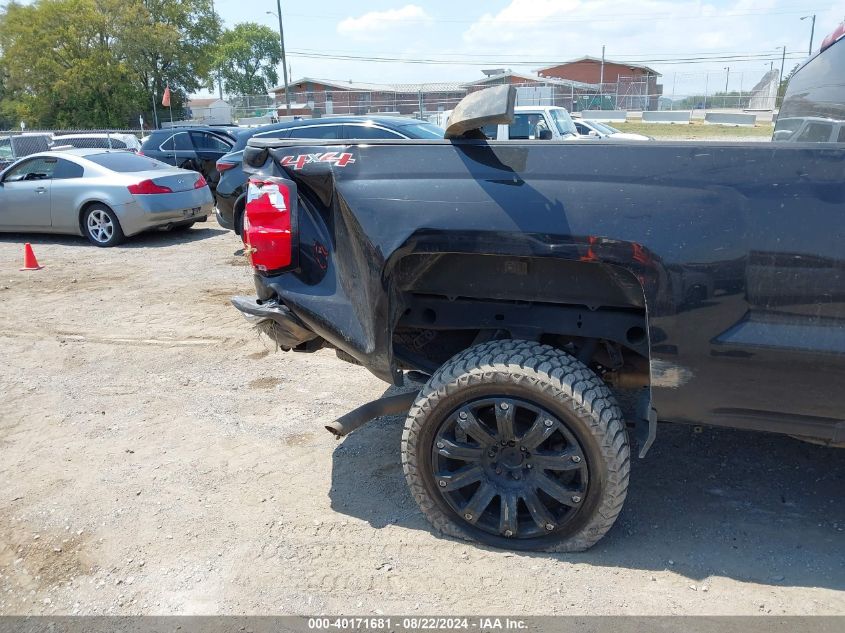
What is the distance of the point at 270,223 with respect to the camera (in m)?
3.14

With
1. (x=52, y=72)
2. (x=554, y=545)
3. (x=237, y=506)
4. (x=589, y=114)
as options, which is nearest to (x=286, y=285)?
(x=237, y=506)

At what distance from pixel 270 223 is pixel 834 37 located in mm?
2803

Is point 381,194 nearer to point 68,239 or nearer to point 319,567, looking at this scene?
point 319,567

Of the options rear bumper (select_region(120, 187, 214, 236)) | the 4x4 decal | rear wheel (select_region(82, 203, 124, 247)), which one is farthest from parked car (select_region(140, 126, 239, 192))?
the 4x4 decal

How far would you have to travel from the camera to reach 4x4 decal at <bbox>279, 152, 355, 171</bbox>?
3.04 m

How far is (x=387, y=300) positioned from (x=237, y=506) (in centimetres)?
136

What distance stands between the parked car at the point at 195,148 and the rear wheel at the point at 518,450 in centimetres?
1276

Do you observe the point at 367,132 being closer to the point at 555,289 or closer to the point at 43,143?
the point at 555,289

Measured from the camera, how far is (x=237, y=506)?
3.51 metres

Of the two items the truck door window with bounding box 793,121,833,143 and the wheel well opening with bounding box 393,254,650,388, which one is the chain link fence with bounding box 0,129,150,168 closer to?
the wheel well opening with bounding box 393,254,650,388

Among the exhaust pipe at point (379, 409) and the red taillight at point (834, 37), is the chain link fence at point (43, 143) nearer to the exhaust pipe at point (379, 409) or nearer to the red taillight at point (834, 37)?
the exhaust pipe at point (379, 409)

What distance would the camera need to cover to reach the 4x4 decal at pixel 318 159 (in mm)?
3043

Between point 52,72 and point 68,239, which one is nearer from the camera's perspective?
point 68,239

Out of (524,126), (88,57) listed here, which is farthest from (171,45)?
(524,126)
